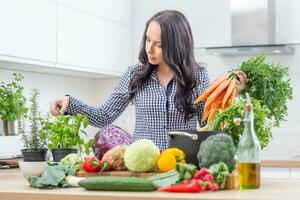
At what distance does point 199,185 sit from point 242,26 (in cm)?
265

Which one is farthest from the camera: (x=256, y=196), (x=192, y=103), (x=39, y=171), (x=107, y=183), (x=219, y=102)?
(x=192, y=103)

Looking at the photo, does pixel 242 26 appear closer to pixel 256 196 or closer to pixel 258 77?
pixel 258 77

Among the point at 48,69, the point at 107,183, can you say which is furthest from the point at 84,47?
the point at 107,183

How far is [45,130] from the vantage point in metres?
2.49

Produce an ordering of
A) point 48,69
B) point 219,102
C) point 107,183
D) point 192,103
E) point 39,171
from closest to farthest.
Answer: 1. point 107,183
2. point 39,171
3. point 219,102
4. point 192,103
5. point 48,69

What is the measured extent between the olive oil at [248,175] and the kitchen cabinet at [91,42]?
2.26 meters

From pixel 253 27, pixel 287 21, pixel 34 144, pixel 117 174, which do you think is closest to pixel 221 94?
pixel 117 174

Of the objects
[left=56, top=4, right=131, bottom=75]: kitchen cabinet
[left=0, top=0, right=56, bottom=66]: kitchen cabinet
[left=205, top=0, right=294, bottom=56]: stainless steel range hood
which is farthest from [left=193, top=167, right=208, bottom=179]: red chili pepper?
[left=205, top=0, right=294, bottom=56]: stainless steel range hood

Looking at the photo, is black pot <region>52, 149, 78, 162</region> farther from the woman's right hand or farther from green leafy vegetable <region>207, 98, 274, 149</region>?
green leafy vegetable <region>207, 98, 274, 149</region>

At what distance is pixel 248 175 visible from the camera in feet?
5.81

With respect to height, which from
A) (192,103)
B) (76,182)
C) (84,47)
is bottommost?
(76,182)

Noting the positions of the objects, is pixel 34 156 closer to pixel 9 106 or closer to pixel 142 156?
pixel 142 156

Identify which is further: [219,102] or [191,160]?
[219,102]

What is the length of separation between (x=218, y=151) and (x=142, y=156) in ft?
0.89
